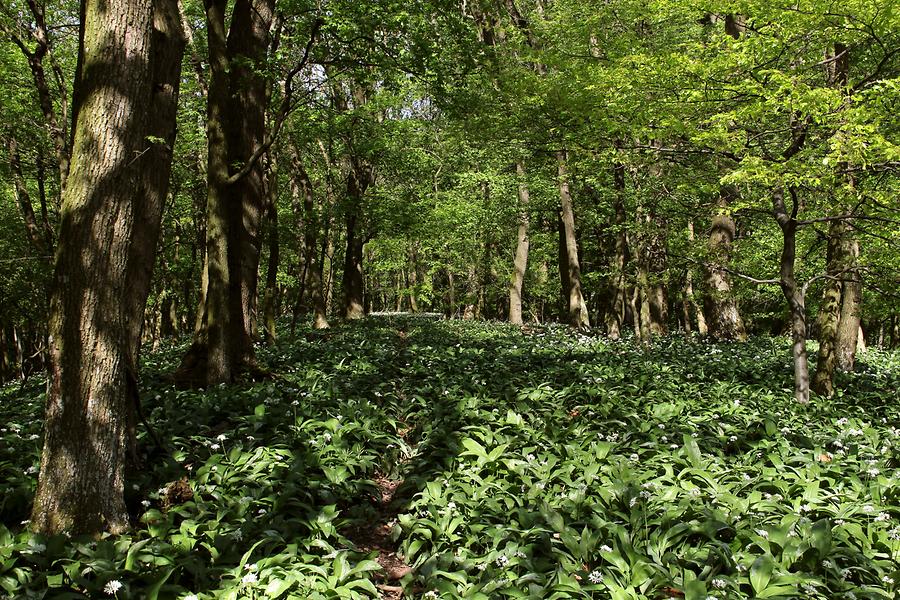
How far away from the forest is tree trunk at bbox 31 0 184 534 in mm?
20

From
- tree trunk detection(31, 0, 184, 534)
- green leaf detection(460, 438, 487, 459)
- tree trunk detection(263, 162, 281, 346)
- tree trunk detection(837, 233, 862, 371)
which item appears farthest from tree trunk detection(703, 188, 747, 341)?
tree trunk detection(31, 0, 184, 534)

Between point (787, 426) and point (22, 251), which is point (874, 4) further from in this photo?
point (22, 251)

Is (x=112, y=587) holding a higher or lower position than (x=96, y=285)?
lower

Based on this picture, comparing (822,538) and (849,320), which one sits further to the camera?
(849,320)

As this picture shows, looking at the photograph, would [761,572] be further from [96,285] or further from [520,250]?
[520,250]

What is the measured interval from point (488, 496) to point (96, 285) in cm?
385

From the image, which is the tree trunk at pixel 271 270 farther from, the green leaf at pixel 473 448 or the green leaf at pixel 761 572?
the green leaf at pixel 761 572

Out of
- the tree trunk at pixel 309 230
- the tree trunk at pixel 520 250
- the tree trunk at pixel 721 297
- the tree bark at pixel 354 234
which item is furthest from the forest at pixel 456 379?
the tree trunk at pixel 520 250

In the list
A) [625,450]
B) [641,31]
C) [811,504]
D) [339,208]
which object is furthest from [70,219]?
[641,31]

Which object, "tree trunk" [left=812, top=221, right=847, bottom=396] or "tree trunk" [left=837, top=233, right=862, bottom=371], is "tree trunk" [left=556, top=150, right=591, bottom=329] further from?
"tree trunk" [left=812, top=221, right=847, bottom=396]

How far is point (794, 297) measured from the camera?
893 centimetres

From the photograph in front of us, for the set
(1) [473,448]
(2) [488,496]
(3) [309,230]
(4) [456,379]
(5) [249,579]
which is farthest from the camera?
(3) [309,230]

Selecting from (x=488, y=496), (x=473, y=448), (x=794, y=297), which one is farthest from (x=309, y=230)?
(x=488, y=496)

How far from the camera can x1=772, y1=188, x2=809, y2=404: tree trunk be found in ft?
28.1
